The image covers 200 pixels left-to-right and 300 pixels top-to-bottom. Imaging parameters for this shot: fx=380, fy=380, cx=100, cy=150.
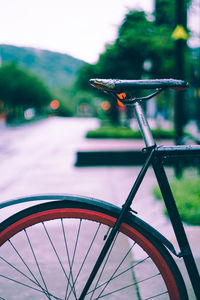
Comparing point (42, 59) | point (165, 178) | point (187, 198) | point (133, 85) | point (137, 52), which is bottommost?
point (187, 198)

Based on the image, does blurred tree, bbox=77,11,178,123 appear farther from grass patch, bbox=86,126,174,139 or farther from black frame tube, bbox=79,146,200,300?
black frame tube, bbox=79,146,200,300

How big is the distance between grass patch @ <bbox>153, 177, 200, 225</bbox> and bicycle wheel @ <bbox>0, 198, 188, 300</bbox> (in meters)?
1.09

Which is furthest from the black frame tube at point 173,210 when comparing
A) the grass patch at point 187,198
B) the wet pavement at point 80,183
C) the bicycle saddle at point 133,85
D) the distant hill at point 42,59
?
the grass patch at point 187,198

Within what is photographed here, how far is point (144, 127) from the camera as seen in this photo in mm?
1799

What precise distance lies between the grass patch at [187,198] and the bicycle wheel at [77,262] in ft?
3.59

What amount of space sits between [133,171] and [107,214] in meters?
6.75

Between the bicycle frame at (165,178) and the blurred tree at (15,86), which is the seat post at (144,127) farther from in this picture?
the blurred tree at (15,86)

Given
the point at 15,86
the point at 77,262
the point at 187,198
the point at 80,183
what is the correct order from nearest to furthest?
the point at 77,262 → the point at 187,198 → the point at 80,183 → the point at 15,86

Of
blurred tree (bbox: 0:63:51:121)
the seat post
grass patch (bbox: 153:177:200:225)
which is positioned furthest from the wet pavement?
blurred tree (bbox: 0:63:51:121)

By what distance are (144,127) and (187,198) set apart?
3.30 meters

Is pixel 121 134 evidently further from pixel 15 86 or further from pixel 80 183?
pixel 15 86

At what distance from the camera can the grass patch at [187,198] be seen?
169 inches

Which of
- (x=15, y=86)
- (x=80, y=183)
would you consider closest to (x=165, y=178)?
(x=80, y=183)

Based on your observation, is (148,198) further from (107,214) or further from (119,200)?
(107,214)
